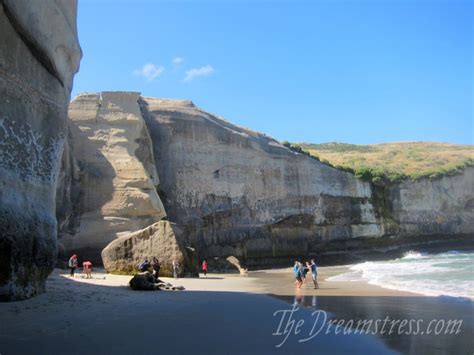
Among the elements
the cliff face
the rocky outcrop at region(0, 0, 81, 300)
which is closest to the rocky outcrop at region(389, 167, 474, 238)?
the cliff face

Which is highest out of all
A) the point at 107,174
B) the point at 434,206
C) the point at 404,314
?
the point at 107,174

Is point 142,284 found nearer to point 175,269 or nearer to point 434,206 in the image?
point 175,269

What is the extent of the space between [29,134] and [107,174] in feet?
55.6

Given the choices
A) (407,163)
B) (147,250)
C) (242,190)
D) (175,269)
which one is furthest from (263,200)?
(407,163)

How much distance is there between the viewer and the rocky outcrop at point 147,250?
56.5 ft

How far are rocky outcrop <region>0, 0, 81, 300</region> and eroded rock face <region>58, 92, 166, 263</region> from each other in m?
13.4

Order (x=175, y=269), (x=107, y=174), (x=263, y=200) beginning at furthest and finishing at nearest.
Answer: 1. (x=263, y=200)
2. (x=107, y=174)
3. (x=175, y=269)

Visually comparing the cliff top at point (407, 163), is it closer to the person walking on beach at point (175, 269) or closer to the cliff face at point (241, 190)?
the cliff face at point (241, 190)

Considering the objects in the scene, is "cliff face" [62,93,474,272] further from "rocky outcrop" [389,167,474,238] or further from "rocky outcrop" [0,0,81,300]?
"rocky outcrop" [0,0,81,300]

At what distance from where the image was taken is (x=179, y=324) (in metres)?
7.13

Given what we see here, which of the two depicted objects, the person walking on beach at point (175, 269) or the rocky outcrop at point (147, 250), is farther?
the rocky outcrop at point (147, 250)

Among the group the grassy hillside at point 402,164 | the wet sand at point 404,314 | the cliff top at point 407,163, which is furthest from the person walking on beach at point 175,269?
the cliff top at point 407,163

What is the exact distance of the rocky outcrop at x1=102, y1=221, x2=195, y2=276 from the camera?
56.5ft

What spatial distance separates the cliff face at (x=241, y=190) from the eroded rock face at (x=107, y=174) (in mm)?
93
